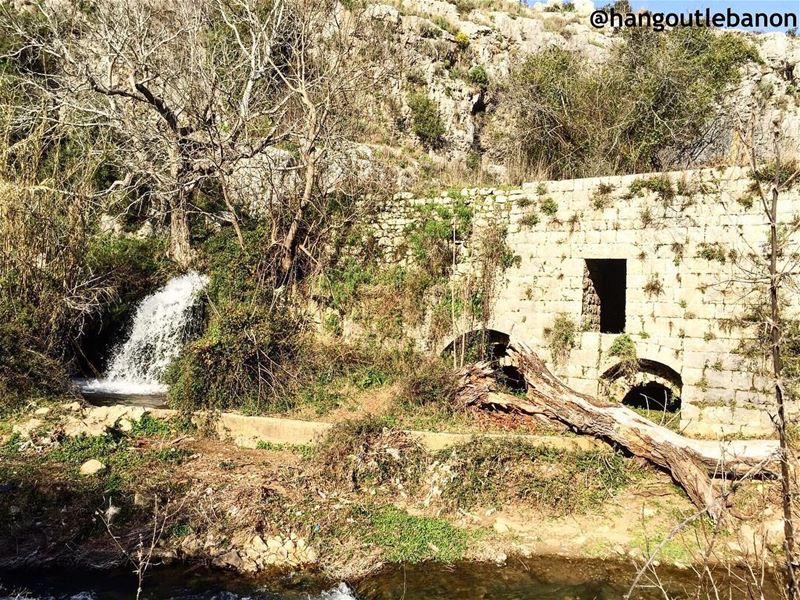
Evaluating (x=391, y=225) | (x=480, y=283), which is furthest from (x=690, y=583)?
(x=391, y=225)

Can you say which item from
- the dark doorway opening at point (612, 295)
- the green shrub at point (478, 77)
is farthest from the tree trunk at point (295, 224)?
the green shrub at point (478, 77)

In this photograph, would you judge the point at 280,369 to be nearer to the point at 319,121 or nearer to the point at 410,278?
the point at 410,278

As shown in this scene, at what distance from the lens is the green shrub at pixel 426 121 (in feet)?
74.4

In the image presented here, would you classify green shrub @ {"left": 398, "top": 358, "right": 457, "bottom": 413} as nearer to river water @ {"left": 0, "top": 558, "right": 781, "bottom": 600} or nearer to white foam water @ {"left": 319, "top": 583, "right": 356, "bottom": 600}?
river water @ {"left": 0, "top": 558, "right": 781, "bottom": 600}

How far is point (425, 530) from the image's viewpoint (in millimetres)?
7051

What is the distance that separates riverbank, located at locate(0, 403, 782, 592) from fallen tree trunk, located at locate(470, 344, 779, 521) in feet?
1.00

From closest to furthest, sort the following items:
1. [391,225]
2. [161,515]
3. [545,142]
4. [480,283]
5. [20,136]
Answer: [161,515] → [480,283] → [391,225] → [20,136] → [545,142]

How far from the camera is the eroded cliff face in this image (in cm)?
2200

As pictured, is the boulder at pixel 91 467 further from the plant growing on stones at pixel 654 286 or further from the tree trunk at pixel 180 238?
the plant growing on stones at pixel 654 286

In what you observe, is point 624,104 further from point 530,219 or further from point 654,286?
point 654,286

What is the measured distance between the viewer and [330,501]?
752 centimetres

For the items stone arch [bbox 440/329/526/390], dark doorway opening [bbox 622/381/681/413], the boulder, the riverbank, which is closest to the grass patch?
the riverbank

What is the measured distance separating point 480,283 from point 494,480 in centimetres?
480

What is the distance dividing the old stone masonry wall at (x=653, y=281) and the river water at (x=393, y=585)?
3620 mm
